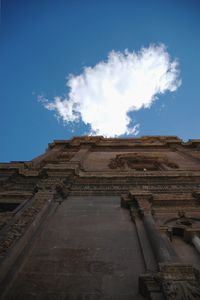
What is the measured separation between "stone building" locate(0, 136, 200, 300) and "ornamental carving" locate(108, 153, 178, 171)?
12.7ft

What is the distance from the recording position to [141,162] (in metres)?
17.1

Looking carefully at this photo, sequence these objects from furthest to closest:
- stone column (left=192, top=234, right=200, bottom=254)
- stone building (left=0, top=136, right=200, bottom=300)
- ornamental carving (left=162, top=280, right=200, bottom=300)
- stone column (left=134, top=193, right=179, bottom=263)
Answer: stone column (left=192, top=234, right=200, bottom=254), stone column (left=134, top=193, right=179, bottom=263), stone building (left=0, top=136, right=200, bottom=300), ornamental carving (left=162, top=280, right=200, bottom=300)

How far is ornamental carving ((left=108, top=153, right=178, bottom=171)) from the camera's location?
603 inches

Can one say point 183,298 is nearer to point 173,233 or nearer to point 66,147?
point 173,233

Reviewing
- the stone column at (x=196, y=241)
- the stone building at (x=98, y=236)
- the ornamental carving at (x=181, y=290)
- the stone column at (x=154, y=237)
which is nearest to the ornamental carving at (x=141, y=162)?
the stone building at (x=98, y=236)

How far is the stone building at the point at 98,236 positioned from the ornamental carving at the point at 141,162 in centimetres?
386

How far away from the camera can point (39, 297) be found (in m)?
4.16

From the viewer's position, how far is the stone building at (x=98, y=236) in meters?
4.29

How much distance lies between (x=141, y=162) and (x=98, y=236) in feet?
37.3

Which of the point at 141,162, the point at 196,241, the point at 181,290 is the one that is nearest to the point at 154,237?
the point at 196,241

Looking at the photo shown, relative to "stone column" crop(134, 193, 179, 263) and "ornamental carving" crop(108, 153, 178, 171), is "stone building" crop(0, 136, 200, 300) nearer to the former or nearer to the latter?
"stone column" crop(134, 193, 179, 263)

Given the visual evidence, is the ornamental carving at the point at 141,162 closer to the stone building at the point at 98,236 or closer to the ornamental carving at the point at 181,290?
the stone building at the point at 98,236

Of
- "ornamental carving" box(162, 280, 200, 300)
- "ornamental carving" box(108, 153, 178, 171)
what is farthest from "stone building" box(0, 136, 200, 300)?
"ornamental carving" box(108, 153, 178, 171)

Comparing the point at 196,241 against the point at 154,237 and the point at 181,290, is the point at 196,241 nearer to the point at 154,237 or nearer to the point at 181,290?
the point at 154,237
